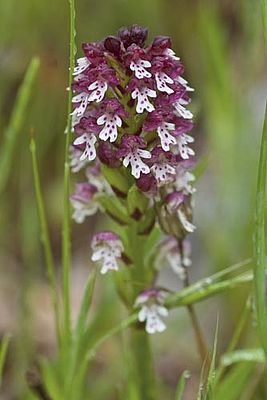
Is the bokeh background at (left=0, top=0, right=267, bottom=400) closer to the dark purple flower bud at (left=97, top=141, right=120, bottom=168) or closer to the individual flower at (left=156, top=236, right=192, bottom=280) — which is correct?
the individual flower at (left=156, top=236, right=192, bottom=280)

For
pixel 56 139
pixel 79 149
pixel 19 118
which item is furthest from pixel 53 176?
pixel 79 149

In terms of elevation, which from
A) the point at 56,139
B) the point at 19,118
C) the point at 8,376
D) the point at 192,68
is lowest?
the point at 8,376

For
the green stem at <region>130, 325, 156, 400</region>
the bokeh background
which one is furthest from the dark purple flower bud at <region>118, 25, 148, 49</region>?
the green stem at <region>130, 325, 156, 400</region>

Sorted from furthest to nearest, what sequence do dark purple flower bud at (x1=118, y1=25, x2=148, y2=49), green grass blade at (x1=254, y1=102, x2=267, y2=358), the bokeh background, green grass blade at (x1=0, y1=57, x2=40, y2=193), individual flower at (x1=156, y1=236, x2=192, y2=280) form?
1. the bokeh background
2. green grass blade at (x1=0, y1=57, x2=40, y2=193)
3. individual flower at (x1=156, y1=236, x2=192, y2=280)
4. dark purple flower bud at (x1=118, y1=25, x2=148, y2=49)
5. green grass blade at (x1=254, y1=102, x2=267, y2=358)

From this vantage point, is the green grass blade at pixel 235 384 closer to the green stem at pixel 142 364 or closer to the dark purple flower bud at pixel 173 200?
the green stem at pixel 142 364

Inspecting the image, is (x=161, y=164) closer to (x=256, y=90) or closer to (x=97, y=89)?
(x=97, y=89)

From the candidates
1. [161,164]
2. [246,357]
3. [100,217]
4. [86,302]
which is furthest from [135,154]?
[100,217]

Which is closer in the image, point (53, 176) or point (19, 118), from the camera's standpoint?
point (19, 118)
